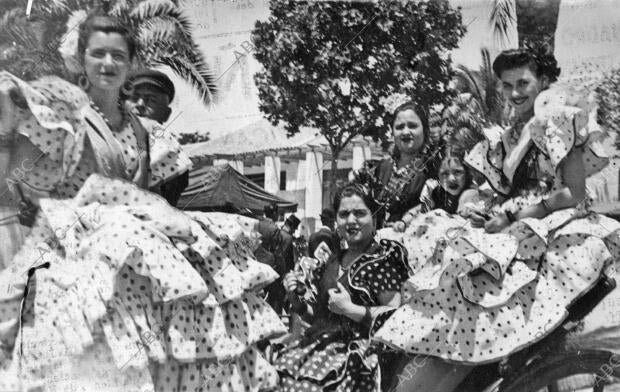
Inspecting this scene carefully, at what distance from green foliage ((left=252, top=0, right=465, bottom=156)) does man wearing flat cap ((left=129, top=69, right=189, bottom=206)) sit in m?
0.43

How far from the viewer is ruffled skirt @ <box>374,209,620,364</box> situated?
448 cm

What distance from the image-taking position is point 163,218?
4.23 metres

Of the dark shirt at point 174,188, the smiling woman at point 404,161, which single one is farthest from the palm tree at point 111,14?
the smiling woman at point 404,161

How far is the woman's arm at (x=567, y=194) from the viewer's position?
4652 millimetres

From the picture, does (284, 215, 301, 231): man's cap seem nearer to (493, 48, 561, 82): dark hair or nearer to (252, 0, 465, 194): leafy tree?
(252, 0, 465, 194): leafy tree

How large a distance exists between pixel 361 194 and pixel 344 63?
627 millimetres

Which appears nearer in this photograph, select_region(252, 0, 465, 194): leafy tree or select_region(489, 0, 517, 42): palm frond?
select_region(252, 0, 465, 194): leafy tree

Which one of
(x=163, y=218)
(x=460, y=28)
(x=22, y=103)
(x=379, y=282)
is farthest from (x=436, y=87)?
(x=22, y=103)

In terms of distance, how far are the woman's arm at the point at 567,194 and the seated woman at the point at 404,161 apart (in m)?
0.51

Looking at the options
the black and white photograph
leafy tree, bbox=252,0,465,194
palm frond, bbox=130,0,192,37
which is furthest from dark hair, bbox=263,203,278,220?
palm frond, bbox=130,0,192,37

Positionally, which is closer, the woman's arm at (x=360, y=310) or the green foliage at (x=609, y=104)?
the woman's arm at (x=360, y=310)

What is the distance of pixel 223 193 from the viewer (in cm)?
450

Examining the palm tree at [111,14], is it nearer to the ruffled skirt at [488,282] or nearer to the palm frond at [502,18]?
the ruffled skirt at [488,282]

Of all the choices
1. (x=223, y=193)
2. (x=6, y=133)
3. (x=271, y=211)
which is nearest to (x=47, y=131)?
(x=6, y=133)
